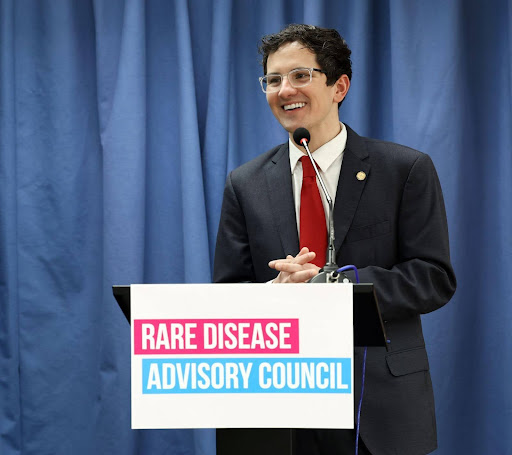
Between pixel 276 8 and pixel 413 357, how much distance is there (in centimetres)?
173

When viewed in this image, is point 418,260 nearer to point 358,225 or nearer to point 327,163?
point 358,225

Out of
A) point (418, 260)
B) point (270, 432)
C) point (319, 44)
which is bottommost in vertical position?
point (270, 432)

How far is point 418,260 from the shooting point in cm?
171

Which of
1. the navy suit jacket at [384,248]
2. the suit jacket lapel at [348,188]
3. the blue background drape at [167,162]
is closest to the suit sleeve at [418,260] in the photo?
the navy suit jacket at [384,248]

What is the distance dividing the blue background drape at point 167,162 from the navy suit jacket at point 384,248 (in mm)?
758

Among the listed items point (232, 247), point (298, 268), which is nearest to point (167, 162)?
point (232, 247)

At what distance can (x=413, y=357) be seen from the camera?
1.73 metres

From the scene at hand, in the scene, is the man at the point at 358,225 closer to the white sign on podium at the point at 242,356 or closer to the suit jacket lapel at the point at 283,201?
the suit jacket lapel at the point at 283,201

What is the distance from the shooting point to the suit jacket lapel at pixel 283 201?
5.95 feet

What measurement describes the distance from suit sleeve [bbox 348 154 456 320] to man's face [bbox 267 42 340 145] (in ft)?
1.06

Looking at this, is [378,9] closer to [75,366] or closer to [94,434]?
[75,366]

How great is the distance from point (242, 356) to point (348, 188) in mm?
817

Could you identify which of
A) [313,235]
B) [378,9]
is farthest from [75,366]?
[378,9]

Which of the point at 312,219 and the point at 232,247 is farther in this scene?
the point at 232,247
